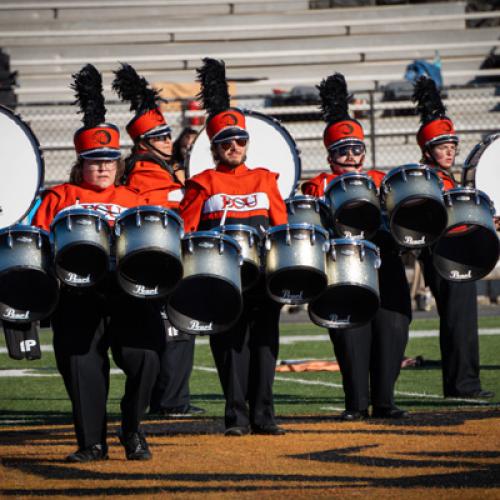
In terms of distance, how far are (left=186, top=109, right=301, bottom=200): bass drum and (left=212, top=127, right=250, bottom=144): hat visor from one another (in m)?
1.51

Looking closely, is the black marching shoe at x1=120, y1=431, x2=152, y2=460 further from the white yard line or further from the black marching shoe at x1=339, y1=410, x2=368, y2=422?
the white yard line

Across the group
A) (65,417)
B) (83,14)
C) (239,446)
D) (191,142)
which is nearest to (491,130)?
(83,14)

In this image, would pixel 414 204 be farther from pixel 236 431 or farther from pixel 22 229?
pixel 22 229

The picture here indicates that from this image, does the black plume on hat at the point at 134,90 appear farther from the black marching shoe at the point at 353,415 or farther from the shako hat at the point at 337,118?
the black marching shoe at the point at 353,415

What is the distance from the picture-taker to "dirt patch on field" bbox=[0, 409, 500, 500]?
416 cm

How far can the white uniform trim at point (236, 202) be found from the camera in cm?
560

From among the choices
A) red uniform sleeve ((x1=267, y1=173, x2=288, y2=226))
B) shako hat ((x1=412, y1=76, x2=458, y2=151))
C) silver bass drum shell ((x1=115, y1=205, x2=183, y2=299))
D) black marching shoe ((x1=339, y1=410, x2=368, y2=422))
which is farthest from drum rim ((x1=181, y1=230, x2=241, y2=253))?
shako hat ((x1=412, y1=76, x2=458, y2=151))

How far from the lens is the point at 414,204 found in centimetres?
571

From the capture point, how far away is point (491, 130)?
16734mm

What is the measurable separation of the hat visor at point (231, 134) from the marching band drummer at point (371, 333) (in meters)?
0.69

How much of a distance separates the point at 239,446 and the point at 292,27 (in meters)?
14.9

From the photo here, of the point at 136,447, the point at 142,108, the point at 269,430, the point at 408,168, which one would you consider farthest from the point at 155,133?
the point at 136,447

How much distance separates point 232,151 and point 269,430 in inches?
48.9

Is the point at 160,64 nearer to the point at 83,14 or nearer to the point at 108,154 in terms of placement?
the point at 83,14
